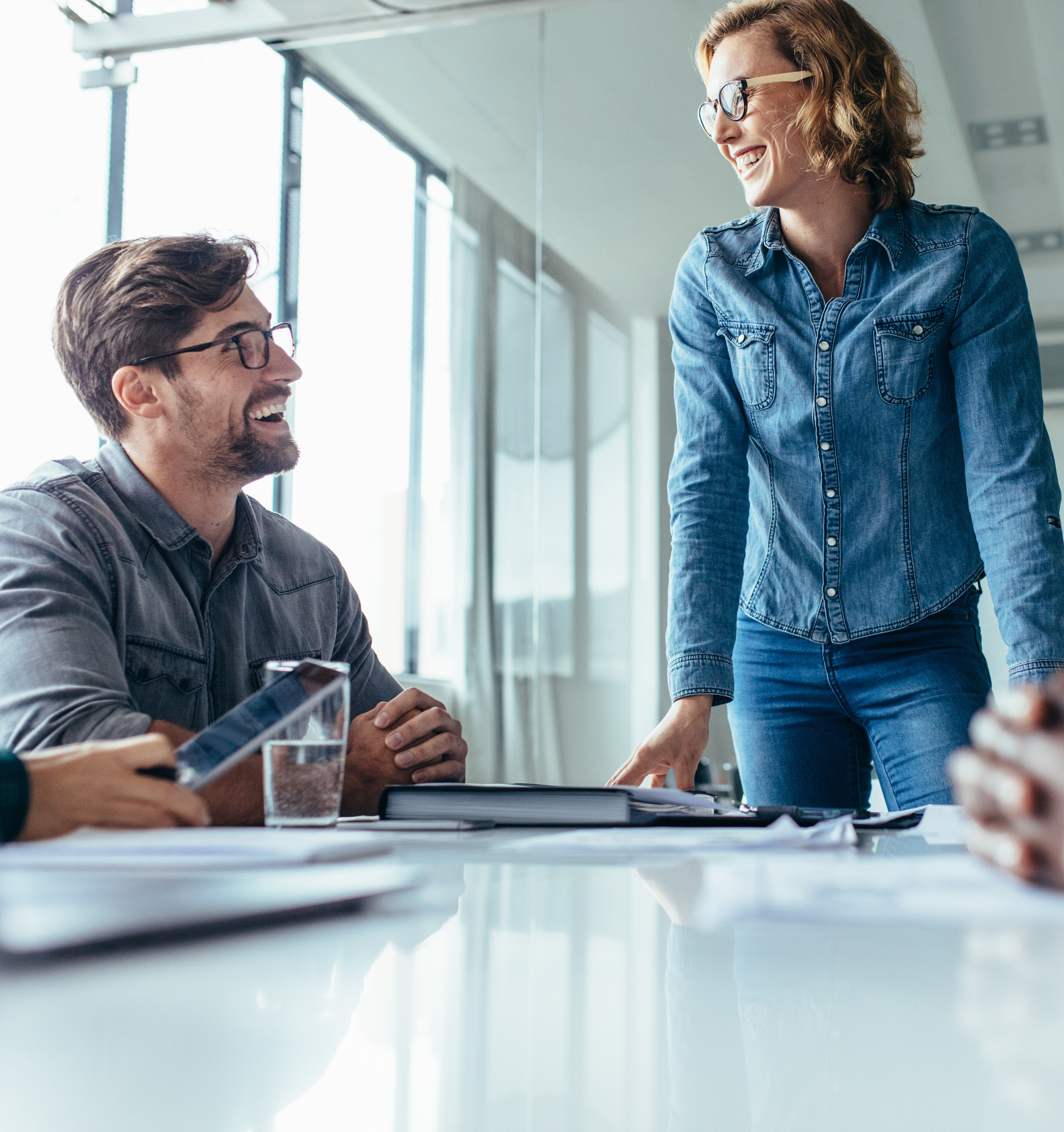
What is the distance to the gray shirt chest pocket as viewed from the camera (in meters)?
1.26

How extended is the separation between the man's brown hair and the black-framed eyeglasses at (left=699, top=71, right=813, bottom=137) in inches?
29.4

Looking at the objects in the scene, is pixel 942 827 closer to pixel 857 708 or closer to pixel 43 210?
pixel 857 708

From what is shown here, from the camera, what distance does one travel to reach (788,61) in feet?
5.11

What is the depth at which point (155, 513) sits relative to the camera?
1382 mm

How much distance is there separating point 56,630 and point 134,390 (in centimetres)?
62

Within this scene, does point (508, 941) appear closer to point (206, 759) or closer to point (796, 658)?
point (206, 759)

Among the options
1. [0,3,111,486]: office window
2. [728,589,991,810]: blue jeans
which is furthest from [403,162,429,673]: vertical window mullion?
[728,589,991,810]: blue jeans

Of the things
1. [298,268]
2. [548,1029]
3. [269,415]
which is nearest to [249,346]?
[269,415]

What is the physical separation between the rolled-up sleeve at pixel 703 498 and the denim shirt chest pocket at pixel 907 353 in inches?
7.6

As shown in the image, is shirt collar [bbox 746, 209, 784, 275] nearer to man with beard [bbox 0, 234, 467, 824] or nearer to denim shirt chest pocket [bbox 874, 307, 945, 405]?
denim shirt chest pocket [bbox 874, 307, 945, 405]

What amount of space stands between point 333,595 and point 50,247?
259 cm

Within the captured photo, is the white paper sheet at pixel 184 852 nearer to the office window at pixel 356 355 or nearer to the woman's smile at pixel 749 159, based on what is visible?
the woman's smile at pixel 749 159

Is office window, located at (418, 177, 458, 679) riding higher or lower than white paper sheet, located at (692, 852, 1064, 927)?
higher

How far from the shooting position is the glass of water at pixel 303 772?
82cm
